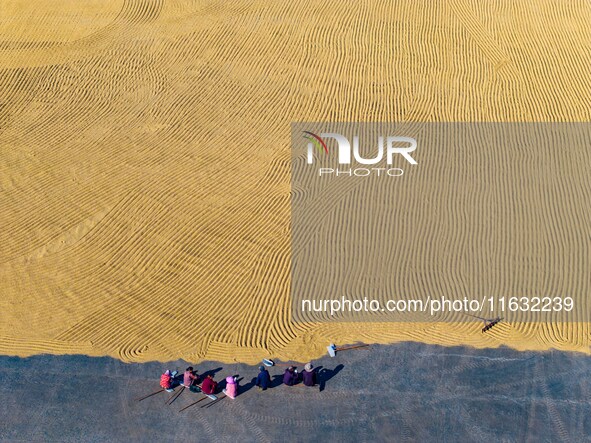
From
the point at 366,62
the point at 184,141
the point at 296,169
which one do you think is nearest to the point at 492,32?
the point at 366,62

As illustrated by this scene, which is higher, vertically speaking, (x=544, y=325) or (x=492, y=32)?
(x=492, y=32)

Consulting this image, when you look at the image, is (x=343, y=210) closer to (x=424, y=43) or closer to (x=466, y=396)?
(x=466, y=396)

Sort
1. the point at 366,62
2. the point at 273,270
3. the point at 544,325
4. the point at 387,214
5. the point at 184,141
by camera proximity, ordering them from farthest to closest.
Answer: the point at 366,62
the point at 184,141
the point at 387,214
the point at 273,270
the point at 544,325

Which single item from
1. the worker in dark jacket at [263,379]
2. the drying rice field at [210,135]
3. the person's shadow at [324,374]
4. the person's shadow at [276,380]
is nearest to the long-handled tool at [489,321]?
the drying rice field at [210,135]

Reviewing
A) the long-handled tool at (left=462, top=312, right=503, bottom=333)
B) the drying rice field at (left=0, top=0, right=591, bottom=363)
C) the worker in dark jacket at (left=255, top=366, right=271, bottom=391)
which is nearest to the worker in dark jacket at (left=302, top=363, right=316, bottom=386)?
the worker in dark jacket at (left=255, top=366, right=271, bottom=391)

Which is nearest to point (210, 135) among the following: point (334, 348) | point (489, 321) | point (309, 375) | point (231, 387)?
point (334, 348)

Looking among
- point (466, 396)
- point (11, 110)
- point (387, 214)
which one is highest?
point (11, 110)

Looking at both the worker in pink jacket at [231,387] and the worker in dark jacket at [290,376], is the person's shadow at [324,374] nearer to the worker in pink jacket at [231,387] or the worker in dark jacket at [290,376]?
the worker in dark jacket at [290,376]
